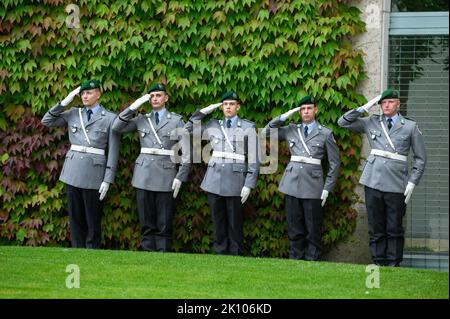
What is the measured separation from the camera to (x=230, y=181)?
38.3ft

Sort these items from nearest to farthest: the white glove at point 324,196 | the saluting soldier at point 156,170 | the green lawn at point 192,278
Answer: the green lawn at point 192,278 < the white glove at point 324,196 < the saluting soldier at point 156,170

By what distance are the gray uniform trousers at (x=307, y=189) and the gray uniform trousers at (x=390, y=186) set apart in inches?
19.3

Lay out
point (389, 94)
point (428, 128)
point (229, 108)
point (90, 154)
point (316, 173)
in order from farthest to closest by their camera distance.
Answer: point (428, 128), point (90, 154), point (229, 108), point (316, 173), point (389, 94)

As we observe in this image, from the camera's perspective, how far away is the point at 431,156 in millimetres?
12172

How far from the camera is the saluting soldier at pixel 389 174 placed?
36.3ft

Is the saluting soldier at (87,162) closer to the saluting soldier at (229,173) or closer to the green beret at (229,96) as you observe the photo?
the saluting soldier at (229,173)

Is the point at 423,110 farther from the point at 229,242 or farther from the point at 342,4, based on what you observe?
the point at 229,242

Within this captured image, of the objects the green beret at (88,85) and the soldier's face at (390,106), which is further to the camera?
the green beret at (88,85)

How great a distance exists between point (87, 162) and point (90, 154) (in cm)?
11

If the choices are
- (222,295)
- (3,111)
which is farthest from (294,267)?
(3,111)

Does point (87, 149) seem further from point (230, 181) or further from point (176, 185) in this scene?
point (230, 181)

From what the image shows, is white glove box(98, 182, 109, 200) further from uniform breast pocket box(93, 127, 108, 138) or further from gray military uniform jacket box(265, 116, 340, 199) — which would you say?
gray military uniform jacket box(265, 116, 340, 199)

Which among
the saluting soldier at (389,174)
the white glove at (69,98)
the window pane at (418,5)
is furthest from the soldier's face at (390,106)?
the white glove at (69,98)

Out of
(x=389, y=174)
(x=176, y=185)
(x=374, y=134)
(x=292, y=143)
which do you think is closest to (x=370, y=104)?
(x=374, y=134)
